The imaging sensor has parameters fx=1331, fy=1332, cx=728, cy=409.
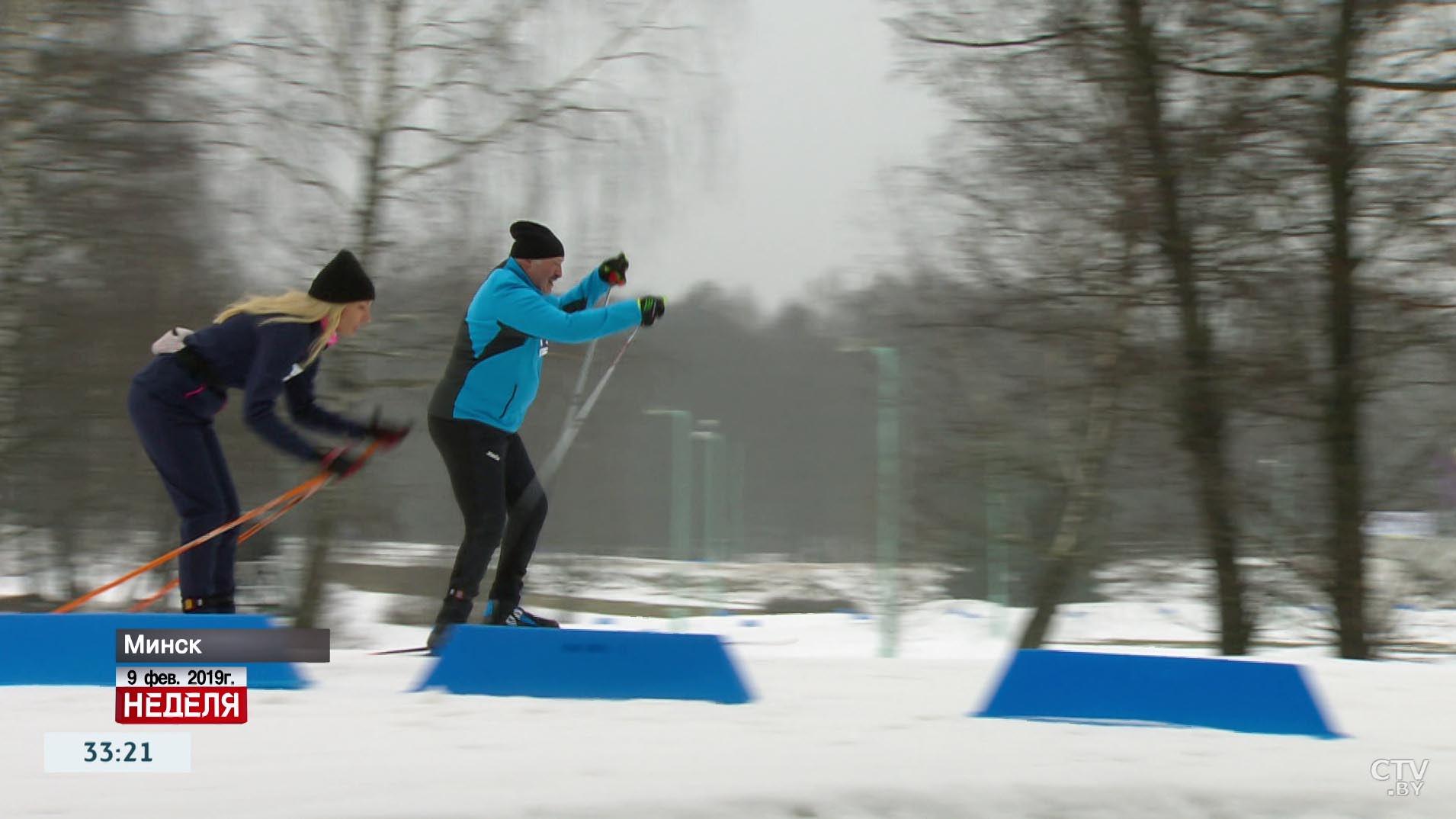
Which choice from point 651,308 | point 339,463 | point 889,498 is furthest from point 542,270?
point 889,498

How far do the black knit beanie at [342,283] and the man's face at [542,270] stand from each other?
0.53m

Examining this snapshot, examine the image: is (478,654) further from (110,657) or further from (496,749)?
(110,657)

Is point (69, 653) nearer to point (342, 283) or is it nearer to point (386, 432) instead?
point (386, 432)

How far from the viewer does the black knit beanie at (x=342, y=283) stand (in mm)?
4332

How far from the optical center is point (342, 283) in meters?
4.35

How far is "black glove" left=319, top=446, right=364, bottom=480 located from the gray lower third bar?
0.70 m

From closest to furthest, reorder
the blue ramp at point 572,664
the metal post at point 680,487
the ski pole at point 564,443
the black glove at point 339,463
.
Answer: the blue ramp at point 572,664 < the black glove at point 339,463 < the ski pole at point 564,443 < the metal post at point 680,487

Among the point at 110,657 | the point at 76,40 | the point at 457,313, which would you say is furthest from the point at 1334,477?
the point at 76,40

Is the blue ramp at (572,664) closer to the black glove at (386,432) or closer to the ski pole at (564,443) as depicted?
the black glove at (386,432)

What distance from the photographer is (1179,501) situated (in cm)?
987

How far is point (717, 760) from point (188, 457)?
7.53 ft

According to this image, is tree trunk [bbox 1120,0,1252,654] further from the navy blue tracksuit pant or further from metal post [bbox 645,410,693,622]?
metal post [bbox 645,410,693,622]

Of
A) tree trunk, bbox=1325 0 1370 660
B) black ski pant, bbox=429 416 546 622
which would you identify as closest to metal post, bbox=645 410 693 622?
tree trunk, bbox=1325 0 1370 660

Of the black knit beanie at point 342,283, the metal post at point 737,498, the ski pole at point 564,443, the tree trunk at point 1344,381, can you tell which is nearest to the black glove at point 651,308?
the ski pole at point 564,443
